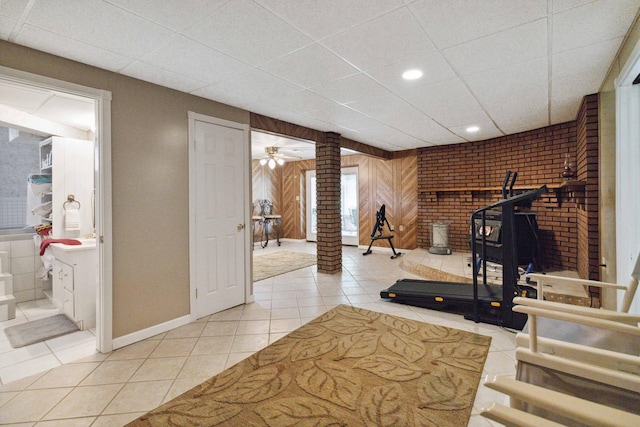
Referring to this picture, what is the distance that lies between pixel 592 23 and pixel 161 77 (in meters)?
3.34

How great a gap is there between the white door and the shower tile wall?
2.62 metres

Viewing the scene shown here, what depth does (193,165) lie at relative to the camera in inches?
127

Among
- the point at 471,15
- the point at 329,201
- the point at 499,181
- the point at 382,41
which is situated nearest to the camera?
the point at 471,15

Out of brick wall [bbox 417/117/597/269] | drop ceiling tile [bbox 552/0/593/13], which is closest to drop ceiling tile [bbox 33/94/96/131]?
drop ceiling tile [bbox 552/0/593/13]

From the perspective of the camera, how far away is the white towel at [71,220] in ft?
12.4

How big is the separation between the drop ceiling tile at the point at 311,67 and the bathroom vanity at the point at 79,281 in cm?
266

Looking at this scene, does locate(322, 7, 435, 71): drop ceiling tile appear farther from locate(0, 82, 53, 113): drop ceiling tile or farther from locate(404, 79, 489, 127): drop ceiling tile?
locate(0, 82, 53, 113): drop ceiling tile

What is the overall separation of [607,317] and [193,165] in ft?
11.1

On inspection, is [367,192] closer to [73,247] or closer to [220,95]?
[220,95]

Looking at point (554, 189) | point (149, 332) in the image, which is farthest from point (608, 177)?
point (149, 332)

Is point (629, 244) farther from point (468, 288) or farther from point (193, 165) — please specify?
point (193, 165)

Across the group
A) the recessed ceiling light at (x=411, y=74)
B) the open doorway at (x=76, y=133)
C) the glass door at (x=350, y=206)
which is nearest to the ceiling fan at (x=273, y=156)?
the glass door at (x=350, y=206)

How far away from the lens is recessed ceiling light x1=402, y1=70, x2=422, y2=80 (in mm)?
2702

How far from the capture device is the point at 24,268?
13.1 ft
